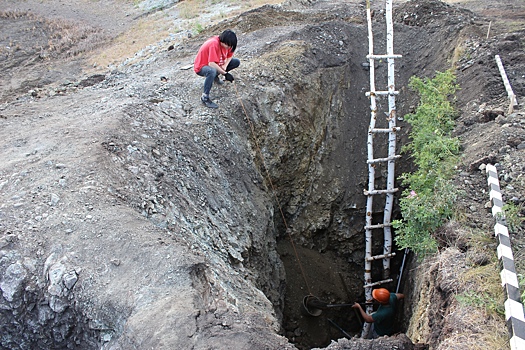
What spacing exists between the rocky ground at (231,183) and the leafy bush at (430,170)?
13.5 inches

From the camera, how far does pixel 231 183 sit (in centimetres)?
857

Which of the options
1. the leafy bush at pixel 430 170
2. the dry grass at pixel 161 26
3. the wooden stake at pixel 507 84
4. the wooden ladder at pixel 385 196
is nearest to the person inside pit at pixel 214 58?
the wooden ladder at pixel 385 196

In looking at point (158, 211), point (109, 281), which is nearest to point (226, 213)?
point (158, 211)

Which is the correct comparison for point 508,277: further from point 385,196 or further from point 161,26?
point 161,26

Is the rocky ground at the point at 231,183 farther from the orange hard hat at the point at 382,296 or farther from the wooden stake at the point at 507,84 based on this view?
the orange hard hat at the point at 382,296

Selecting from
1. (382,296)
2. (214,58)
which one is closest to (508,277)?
(382,296)

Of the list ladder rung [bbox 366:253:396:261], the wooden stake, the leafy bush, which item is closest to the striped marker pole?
the leafy bush

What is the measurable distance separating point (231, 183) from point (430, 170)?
385cm

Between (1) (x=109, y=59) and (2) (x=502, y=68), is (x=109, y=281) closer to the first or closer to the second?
(2) (x=502, y=68)

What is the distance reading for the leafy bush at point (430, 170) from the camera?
23.6 feet

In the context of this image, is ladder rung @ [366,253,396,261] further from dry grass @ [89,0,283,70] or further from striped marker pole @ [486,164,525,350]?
dry grass @ [89,0,283,70]

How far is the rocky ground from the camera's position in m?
5.03

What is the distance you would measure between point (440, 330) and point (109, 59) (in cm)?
1637

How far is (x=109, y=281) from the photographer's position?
16.2 feet
